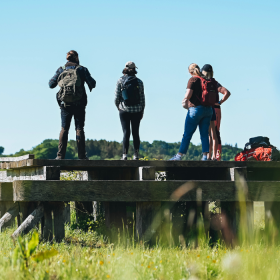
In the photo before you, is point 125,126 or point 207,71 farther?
point 125,126

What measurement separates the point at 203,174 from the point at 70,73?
2942 millimetres

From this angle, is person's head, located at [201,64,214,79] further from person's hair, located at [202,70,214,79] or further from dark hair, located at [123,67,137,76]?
dark hair, located at [123,67,137,76]

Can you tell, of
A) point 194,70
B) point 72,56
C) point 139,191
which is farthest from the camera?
point 72,56

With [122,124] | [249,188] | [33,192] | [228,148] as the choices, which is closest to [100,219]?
[122,124]

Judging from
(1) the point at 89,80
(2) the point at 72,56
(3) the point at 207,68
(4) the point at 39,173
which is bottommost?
(4) the point at 39,173

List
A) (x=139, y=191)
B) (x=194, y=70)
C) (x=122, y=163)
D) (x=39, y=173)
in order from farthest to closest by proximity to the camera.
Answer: (x=194, y=70) < (x=39, y=173) < (x=122, y=163) < (x=139, y=191)

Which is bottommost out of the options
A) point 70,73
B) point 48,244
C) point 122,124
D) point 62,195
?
point 48,244

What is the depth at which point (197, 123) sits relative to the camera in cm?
735

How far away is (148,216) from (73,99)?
2.60m

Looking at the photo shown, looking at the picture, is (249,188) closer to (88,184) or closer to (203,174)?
(203,174)

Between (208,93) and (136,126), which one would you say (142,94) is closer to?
(136,126)

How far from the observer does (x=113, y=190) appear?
20.0 ft

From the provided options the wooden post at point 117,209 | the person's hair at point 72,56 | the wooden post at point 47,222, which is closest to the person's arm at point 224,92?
the wooden post at point 117,209

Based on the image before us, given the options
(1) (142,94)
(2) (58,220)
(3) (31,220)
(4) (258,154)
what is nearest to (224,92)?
(4) (258,154)
